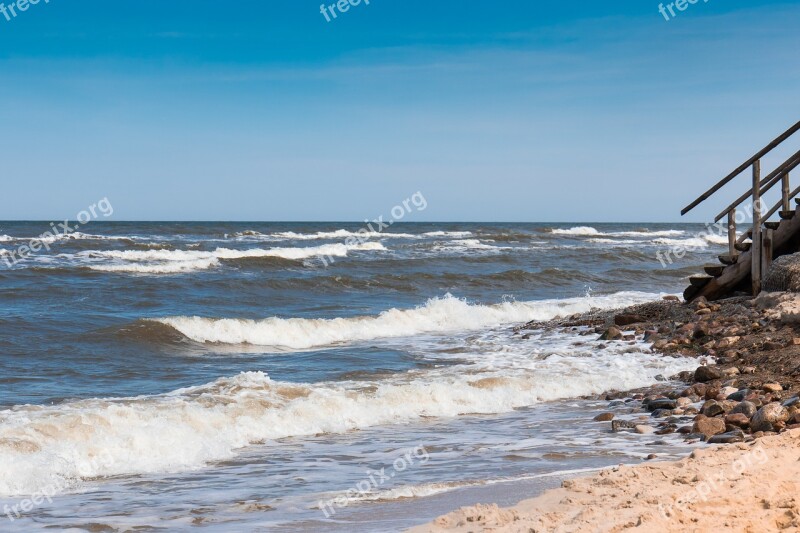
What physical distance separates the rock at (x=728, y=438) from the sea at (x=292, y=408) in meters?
0.35

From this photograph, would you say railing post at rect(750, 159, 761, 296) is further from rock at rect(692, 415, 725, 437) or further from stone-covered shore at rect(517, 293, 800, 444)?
rock at rect(692, 415, 725, 437)

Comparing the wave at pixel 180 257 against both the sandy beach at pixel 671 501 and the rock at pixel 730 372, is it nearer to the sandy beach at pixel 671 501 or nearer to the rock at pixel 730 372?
the rock at pixel 730 372

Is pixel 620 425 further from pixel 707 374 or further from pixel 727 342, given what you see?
pixel 727 342

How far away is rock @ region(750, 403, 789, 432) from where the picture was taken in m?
6.74

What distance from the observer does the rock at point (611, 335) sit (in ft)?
43.1

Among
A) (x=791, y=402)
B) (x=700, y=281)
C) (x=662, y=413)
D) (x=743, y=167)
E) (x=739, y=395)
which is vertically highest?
(x=743, y=167)

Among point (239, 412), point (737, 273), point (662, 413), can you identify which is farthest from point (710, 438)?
point (737, 273)

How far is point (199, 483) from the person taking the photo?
6473 mm

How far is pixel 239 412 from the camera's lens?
8.52 meters

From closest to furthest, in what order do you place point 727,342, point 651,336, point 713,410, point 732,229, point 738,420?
1. point 738,420
2. point 713,410
3. point 727,342
4. point 651,336
5. point 732,229

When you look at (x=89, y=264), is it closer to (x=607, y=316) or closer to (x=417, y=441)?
(x=607, y=316)

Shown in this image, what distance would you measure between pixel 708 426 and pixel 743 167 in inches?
282

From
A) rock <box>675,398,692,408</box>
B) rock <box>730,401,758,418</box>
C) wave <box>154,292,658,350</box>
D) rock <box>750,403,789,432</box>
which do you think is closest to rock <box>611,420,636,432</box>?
rock <box>675,398,692,408</box>

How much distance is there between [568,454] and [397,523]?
7.46ft
